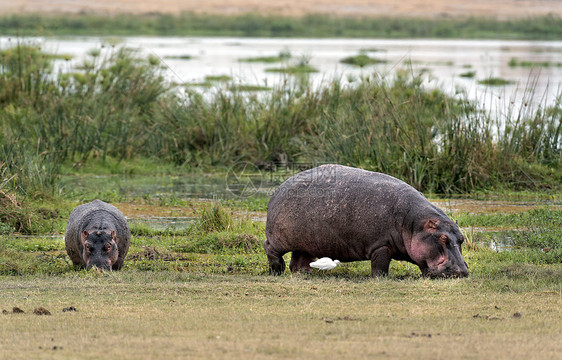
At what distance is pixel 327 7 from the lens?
11600 cm

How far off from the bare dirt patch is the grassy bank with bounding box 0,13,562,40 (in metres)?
5.81

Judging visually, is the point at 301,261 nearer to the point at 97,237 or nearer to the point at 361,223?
the point at 361,223

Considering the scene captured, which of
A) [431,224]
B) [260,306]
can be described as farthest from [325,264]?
[260,306]

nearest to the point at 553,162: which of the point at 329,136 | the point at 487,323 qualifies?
the point at 329,136

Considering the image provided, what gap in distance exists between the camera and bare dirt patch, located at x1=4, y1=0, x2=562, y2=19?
103000 millimetres

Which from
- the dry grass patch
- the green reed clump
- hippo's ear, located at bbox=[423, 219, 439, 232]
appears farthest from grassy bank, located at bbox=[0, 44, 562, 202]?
hippo's ear, located at bbox=[423, 219, 439, 232]

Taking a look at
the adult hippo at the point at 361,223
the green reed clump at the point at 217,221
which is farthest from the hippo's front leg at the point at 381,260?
the green reed clump at the point at 217,221

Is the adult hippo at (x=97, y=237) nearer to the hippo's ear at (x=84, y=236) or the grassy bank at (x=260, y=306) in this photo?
the hippo's ear at (x=84, y=236)

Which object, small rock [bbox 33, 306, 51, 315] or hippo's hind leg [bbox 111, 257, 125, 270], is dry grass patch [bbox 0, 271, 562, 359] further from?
hippo's hind leg [bbox 111, 257, 125, 270]

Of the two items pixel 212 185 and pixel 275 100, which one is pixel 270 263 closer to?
pixel 212 185

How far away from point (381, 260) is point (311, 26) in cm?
8659

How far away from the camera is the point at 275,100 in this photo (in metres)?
18.8

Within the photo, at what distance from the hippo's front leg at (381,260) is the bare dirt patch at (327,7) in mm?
93042

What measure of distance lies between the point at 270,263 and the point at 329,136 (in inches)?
276
